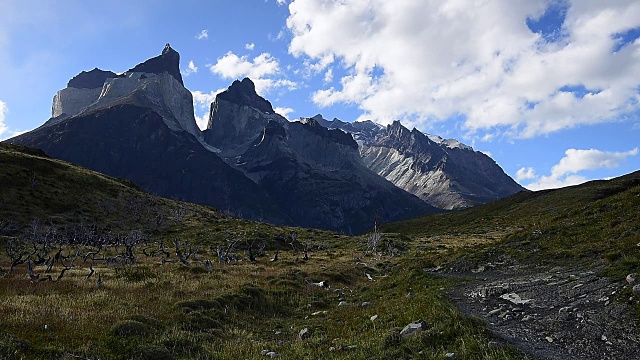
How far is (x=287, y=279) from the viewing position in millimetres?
32125

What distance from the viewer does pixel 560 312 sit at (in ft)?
43.7

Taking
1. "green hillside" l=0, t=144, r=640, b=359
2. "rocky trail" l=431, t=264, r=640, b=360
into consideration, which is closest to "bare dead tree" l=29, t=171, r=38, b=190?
"green hillside" l=0, t=144, r=640, b=359


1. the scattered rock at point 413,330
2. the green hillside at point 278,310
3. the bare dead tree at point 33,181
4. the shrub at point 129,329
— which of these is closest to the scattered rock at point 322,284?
the green hillside at point 278,310

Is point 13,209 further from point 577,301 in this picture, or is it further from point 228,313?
point 577,301

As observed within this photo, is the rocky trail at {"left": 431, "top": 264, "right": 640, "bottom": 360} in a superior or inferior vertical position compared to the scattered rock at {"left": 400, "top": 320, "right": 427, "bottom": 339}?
superior

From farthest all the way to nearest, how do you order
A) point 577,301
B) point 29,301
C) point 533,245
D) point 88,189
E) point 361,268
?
point 88,189
point 361,268
point 533,245
point 29,301
point 577,301

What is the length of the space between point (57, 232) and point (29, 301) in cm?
7480

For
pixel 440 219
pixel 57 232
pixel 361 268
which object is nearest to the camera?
pixel 361 268

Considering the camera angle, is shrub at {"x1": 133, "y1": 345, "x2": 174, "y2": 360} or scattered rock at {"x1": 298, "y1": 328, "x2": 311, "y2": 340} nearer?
shrub at {"x1": 133, "y1": 345, "x2": 174, "y2": 360}

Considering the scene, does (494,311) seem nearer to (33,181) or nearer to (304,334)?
(304,334)

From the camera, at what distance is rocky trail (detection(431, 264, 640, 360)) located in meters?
10.4

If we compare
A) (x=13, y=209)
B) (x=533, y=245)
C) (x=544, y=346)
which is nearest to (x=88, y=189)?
(x=13, y=209)

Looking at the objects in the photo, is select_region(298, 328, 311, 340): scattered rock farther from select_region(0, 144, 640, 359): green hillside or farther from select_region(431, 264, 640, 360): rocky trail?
select_region(431, 264, 640, 360): rocky trail

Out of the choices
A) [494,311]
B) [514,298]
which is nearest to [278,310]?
[494,311]
